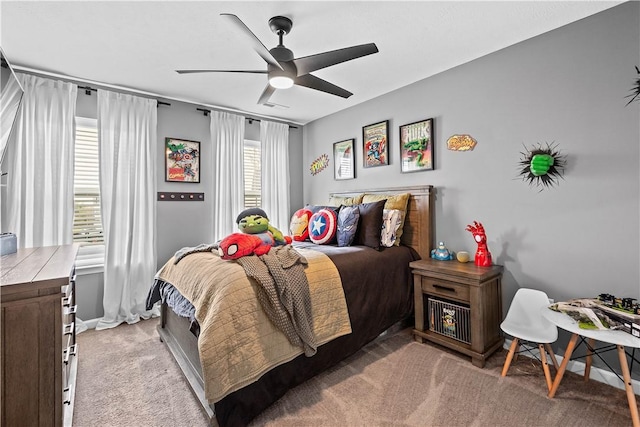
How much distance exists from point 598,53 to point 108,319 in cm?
483

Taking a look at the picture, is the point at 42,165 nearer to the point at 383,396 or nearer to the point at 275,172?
the point at 275,172

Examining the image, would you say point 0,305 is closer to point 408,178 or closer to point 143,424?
point 143,424

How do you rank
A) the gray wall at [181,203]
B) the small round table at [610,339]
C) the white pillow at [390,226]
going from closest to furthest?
the small round table at [610,339], the white pillow at [390,226], the gray wall at [181,203]

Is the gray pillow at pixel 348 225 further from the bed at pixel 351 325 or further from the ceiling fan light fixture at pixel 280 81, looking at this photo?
the ceiling fan light fixture at pixel 280 81

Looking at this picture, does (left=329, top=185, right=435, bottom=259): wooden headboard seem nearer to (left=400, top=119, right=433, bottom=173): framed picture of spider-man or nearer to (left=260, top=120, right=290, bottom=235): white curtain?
(left=400, top=119, right=433, bottom=173): framed picture of spider-man

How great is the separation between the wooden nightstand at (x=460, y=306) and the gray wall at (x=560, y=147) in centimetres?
31

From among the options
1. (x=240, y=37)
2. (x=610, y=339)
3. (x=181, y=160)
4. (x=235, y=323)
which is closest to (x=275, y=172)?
(x=181, y=160)

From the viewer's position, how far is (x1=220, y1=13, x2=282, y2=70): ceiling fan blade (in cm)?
158

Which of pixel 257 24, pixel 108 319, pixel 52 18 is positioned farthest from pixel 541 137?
pixel 108 319

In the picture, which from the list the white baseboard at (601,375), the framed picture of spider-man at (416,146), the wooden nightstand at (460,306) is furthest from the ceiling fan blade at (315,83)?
the white baseboard at (601,375)

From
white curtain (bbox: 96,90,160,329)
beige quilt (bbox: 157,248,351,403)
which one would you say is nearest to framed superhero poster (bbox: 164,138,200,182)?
white curtain (bbox: 96,90,160,329)

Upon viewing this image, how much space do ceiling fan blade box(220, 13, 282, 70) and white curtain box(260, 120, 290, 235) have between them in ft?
7.52

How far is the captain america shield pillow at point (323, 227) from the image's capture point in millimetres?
3021

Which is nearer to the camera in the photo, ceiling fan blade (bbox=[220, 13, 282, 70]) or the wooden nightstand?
ceiling fan blade (bbox=[220, 13, 282, 70])
